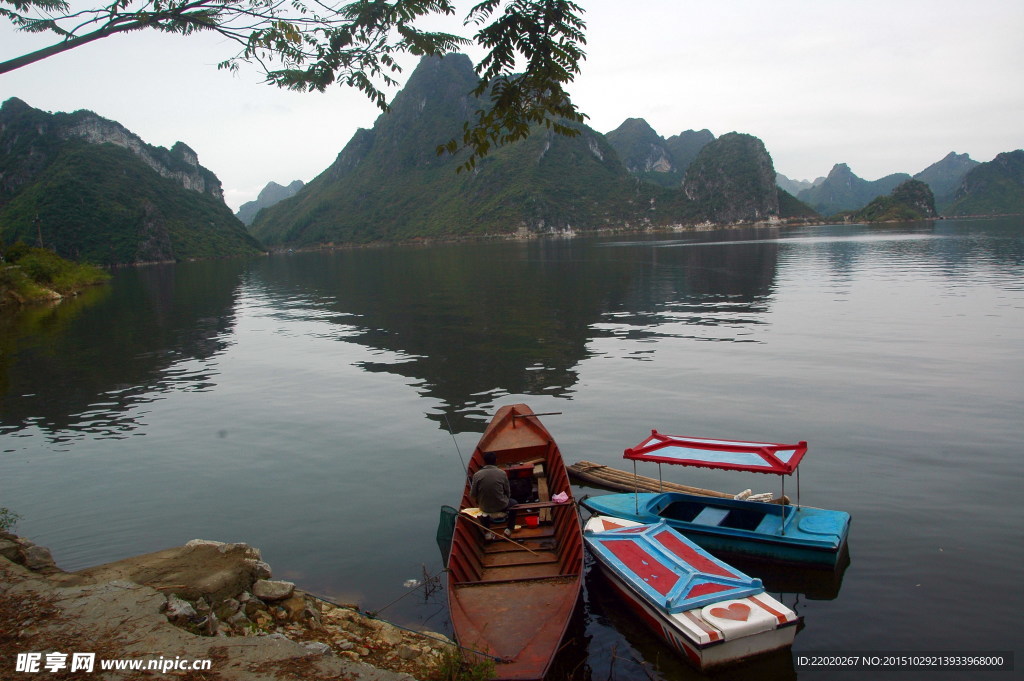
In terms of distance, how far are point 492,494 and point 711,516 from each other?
3.91 meters

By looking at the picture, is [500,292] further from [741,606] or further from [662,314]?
[741,606]

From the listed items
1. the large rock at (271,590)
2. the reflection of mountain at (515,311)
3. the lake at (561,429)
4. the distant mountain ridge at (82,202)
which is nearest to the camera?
the large rock at (271,590)

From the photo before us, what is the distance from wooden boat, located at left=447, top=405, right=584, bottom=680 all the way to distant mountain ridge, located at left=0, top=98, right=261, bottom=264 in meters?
154

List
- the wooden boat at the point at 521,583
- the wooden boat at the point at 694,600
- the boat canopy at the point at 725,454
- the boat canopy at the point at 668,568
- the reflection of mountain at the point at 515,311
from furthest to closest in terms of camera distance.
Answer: the reflection of mountain at the point at 515,311
the boat canopy at the point at 725,454
the boat canopy at the point at 668,568
the wooden boat at the point at 694,600
the wooden boat at the point at 521,583

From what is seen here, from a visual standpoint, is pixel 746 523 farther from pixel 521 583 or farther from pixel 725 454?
pixel 521 583

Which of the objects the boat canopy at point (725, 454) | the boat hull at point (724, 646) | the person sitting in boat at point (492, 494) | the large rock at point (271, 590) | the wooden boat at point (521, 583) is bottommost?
the boat hull at point (724, 646)

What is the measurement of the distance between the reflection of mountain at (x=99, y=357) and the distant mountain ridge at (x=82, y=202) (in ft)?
353

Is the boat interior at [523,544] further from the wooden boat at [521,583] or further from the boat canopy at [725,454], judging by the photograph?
the boat canopy at [725,454]

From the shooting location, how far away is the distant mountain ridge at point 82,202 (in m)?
144

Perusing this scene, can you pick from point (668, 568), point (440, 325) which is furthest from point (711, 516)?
point (440, 325)

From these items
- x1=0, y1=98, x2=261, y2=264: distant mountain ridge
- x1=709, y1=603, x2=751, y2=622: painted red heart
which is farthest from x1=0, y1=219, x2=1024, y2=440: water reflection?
x1=0, y1=98, x2=261, y2=264: distant mountain ridge

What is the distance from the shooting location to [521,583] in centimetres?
854

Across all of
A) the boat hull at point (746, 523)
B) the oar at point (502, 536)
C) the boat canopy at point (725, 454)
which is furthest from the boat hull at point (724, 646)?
the boat canopy at point (725, 454)

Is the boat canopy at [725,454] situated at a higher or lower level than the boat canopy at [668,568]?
higher
